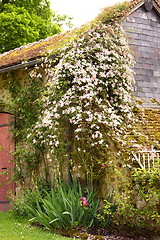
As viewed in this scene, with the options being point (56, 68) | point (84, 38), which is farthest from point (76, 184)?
point (84, 38)

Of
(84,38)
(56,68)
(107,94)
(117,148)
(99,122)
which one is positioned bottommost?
(117,148)

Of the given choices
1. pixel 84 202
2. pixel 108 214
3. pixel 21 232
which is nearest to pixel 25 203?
pixel 21 232

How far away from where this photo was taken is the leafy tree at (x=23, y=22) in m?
15.1

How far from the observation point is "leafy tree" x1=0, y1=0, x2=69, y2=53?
1510cm

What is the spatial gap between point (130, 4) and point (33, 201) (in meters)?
5.11

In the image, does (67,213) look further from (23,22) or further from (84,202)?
(23,22)

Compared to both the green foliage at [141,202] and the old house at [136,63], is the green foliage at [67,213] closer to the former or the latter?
the green foliage at [141,202]

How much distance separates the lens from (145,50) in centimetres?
890

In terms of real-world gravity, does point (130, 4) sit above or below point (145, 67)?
above

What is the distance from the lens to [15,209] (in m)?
7.46

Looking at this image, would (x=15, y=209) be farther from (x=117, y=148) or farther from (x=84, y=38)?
(x=84, y=38)

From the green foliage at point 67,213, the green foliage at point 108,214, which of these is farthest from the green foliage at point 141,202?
the green foliage at point 67,213

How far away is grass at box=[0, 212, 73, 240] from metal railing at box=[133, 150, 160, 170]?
6.12 ft

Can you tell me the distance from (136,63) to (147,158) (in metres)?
2.87
